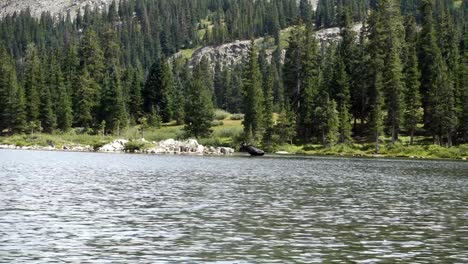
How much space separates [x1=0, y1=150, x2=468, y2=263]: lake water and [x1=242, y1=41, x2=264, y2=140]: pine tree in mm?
69050

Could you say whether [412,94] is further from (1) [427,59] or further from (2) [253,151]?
(2) [253,151]

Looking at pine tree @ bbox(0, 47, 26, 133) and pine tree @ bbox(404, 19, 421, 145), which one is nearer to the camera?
pine tree @ bbox(404, 19, 421, 145)

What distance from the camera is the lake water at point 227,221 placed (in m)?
20.6

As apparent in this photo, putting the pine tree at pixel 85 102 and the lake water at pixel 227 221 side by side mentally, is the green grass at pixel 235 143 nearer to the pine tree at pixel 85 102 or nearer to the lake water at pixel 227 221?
the pine tree at pixel 85 102

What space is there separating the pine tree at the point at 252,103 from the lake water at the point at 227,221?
69.1 metres

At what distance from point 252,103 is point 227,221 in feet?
311

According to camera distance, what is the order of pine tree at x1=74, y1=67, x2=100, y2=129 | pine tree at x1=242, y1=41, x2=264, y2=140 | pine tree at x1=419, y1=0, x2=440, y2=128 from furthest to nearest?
1. pine tree at x1=74, y1=67, x2=100, y2=129
2. pine tree at x1=242, y1=41, x2=264, y2=140
3. pine tree at x1=419, y1=0, x2=440, y2=128

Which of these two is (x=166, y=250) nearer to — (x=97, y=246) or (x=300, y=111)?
(x=97, y=246)

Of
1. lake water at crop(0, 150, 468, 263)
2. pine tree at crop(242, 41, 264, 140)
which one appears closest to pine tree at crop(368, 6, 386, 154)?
pine tree at crop(242, 41, 264, 140)

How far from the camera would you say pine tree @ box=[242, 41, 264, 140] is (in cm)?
11950

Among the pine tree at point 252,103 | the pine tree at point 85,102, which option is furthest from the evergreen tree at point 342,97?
the pine tree at point 85,102

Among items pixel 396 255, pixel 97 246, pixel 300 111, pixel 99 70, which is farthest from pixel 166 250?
A: pixel 99 70

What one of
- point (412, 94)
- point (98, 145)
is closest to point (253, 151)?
point (412, 94)

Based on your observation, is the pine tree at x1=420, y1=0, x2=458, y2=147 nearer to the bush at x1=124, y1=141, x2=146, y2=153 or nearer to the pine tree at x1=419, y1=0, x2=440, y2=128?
the pine tree at x1=419, y1=0, x2=440, y2=128
